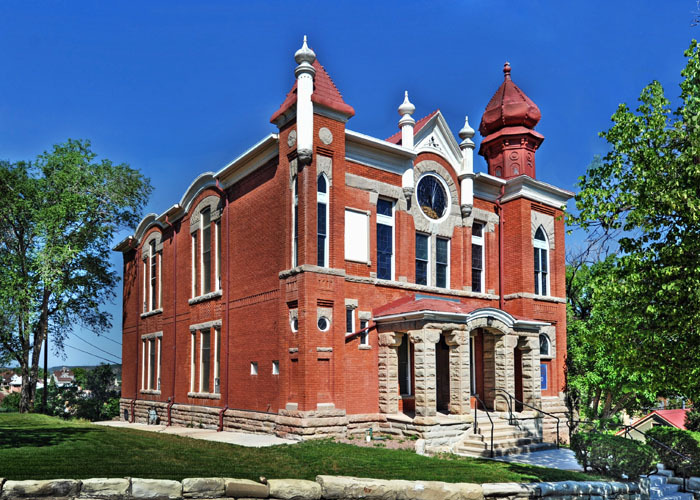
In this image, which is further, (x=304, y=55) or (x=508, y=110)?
(x=508, y=110)

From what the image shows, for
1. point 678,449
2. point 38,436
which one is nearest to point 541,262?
point 678,449

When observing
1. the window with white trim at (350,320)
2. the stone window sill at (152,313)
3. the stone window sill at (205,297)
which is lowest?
the window with white trim at (350,320)

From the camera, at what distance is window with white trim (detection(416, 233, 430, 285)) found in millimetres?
21812

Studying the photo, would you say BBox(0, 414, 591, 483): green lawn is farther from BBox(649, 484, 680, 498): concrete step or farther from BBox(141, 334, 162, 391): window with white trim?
BBox(141, 334, 162, 391): window with white trim

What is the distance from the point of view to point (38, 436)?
14.1 m

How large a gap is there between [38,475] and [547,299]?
19963 millimetres

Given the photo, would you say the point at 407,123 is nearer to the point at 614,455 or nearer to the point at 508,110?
the point at 508,110

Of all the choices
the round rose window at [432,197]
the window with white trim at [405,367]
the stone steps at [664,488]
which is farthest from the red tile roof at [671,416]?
the stone steps at [664,488]

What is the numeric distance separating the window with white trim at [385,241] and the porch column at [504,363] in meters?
4.11

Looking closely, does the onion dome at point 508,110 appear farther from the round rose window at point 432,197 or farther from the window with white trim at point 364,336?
the window with white trim at point 364,336

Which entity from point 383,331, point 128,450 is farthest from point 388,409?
point 128,450

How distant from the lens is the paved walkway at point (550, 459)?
1653cm

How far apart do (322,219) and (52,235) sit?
18073 mm

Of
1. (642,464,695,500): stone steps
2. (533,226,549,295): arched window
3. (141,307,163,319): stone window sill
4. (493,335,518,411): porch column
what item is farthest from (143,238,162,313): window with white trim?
(642,464,695,500): stone steps
